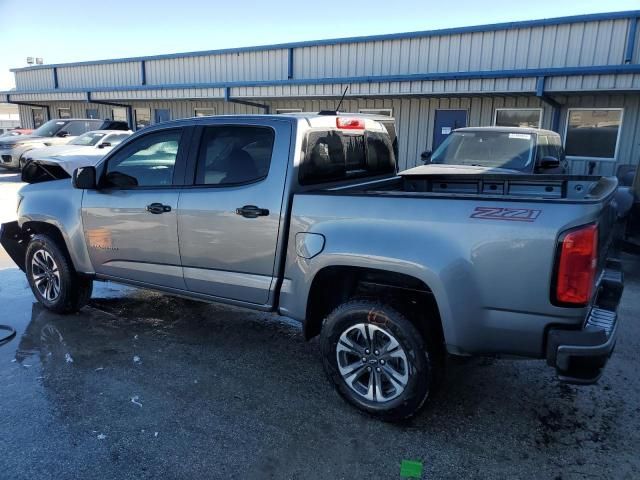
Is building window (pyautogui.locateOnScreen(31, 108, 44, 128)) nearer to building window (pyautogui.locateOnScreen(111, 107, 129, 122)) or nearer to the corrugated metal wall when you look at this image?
building window (pyautogui.locateOnScreen(111, 107, 129, 122))

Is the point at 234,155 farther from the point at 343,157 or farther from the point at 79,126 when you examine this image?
the point at 79,126

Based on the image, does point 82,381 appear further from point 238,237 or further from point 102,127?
point 102,127

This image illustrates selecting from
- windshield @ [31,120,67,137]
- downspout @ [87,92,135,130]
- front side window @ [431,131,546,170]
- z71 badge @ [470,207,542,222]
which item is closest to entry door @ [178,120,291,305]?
z71 badge @ [470,207,542,222]

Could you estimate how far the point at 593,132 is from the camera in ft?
39.4

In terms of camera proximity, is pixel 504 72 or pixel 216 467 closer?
pixel 216 467

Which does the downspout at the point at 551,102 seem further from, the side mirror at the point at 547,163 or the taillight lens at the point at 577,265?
the taillight lens at the point at 577,265

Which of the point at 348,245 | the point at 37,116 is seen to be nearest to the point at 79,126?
the point at 37,116

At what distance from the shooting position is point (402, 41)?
46.9 ft

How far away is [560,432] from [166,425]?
→ 94.4 inches

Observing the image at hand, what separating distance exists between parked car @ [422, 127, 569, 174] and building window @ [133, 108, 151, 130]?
1730cm

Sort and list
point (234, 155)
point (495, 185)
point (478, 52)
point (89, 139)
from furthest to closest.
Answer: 1. point (89, 139)
2. point (478, 52)
3. point (495, 185)
4. point (234, 155)

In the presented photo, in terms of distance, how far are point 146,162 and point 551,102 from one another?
10.8 metres

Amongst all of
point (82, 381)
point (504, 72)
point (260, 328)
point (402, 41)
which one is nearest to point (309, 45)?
point (402, 41)

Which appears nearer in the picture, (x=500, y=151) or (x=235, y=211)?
(x=235, y=211)
